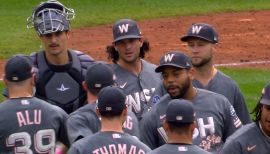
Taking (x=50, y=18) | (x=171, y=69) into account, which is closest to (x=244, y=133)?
(x=171, y=69)

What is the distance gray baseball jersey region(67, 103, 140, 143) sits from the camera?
737 cm

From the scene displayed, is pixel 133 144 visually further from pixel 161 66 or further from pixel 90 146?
pixel 161 66

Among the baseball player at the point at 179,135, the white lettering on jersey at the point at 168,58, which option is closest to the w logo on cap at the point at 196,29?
the white lettering on jersey at the point at 168,58

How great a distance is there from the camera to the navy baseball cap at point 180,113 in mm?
6305

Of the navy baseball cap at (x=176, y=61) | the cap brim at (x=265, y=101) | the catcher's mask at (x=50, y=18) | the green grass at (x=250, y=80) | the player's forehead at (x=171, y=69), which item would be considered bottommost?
the green grass at (x=250, y=80)

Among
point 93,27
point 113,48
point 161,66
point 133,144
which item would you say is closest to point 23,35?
point 93,27

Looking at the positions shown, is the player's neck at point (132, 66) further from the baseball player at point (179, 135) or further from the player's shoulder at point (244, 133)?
the baseball player at point (179, 135)

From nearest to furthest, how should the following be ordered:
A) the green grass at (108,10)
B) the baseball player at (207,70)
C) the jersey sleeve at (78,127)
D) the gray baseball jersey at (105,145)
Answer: the gray baseball jersey at (105,145)
the jersey sleeve at (78,127)
the baseball player at (207,70)
the green grass at (108,10)

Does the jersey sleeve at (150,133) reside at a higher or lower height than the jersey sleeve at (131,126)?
lower

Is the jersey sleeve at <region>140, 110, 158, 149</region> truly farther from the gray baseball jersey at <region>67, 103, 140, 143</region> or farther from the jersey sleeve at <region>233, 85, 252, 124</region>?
the jersey sleeve at <region>233, 85, 252, 124</region>

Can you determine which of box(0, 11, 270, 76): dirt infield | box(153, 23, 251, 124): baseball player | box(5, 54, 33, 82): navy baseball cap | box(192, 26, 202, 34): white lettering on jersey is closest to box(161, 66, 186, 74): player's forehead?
box(153, 23, 251, 124): baseball player

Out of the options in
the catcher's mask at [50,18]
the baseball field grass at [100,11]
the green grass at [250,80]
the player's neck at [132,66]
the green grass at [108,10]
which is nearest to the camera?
the catcher's mask at [50,18]

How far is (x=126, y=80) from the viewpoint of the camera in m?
8.89

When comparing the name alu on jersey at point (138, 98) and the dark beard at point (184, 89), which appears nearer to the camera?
the dark beard at point (184, 89)
